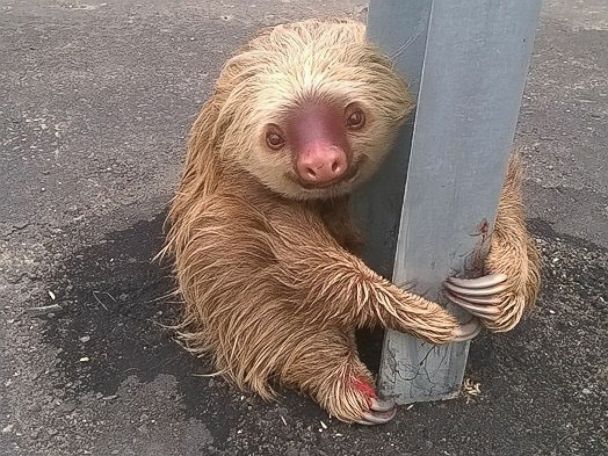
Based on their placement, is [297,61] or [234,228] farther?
[234,228]

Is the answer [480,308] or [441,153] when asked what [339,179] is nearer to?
[441,153]

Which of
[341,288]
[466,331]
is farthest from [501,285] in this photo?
[341,288]

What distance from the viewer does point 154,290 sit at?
316 cm

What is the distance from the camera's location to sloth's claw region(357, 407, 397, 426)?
2548mm

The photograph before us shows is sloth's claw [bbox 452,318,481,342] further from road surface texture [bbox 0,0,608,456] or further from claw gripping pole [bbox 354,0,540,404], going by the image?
road surface texture [bbox 0,0,608,456]

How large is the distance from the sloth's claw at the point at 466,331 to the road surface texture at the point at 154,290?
0.33 m

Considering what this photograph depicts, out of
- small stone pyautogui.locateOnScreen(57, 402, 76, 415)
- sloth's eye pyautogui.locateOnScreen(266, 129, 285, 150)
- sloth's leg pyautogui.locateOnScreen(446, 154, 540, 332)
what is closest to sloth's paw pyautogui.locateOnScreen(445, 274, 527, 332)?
sloth's leg pyautogui.locateOnScreen(446, 154, 540, 332)

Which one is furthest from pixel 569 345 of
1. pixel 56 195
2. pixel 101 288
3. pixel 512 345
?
pixel 56 195

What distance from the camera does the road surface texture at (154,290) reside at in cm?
256

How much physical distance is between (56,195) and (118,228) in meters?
0.46

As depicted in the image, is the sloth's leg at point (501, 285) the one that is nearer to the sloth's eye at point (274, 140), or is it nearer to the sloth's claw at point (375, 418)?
the sloth's claw at point (375, 418)

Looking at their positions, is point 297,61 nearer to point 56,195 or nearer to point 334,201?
point 334,201

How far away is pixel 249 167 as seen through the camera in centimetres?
238

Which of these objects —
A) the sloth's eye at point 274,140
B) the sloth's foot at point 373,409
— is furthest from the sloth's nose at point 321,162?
the sloth's foot at point 373,409
